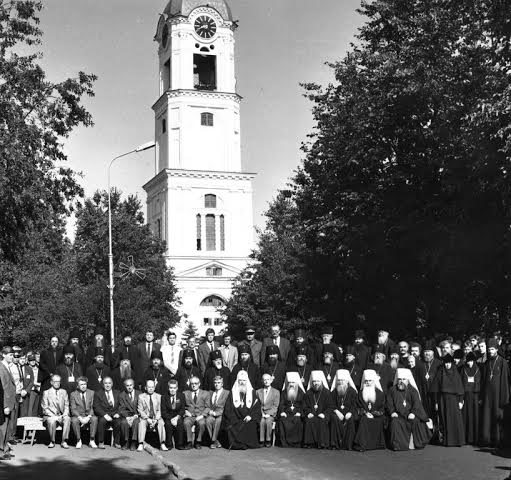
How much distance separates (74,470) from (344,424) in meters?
4.89

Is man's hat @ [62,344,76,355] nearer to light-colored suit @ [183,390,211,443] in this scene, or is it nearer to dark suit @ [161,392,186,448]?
dark suit @ [161,392,186,448]

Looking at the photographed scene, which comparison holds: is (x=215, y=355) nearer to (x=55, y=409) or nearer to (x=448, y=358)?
(x=55, y=409)

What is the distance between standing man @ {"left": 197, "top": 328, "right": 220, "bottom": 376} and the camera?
1927cm

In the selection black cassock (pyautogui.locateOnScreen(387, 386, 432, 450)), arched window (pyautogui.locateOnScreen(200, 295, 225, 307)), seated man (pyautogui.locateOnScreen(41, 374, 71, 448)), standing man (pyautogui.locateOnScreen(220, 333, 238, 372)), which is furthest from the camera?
arched window (pyautogui.locateOnScreen(200, 295, 225, 307))

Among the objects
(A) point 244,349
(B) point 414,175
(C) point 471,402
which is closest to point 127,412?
(A) point 244,349

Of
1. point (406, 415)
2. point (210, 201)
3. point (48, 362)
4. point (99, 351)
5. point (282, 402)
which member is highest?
point (210, 201)

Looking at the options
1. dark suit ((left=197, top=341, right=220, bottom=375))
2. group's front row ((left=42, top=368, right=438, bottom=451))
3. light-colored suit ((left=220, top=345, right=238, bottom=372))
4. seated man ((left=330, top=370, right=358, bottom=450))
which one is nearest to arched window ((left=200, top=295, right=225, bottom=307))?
dark suit ((left=197, top=341, right=220, bottom=375))

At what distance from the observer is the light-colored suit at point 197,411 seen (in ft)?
52.9

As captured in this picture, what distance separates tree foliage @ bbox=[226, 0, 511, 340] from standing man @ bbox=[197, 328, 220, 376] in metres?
7.68

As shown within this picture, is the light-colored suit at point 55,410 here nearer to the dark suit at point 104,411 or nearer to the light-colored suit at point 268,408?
the dark suit at point 104,411

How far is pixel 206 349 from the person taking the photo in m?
19.4

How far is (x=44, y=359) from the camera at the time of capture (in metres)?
19.1

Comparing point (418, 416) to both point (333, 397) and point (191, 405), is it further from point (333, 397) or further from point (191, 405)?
point (191, 405)

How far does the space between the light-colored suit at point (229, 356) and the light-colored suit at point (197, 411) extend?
6.94 ft
